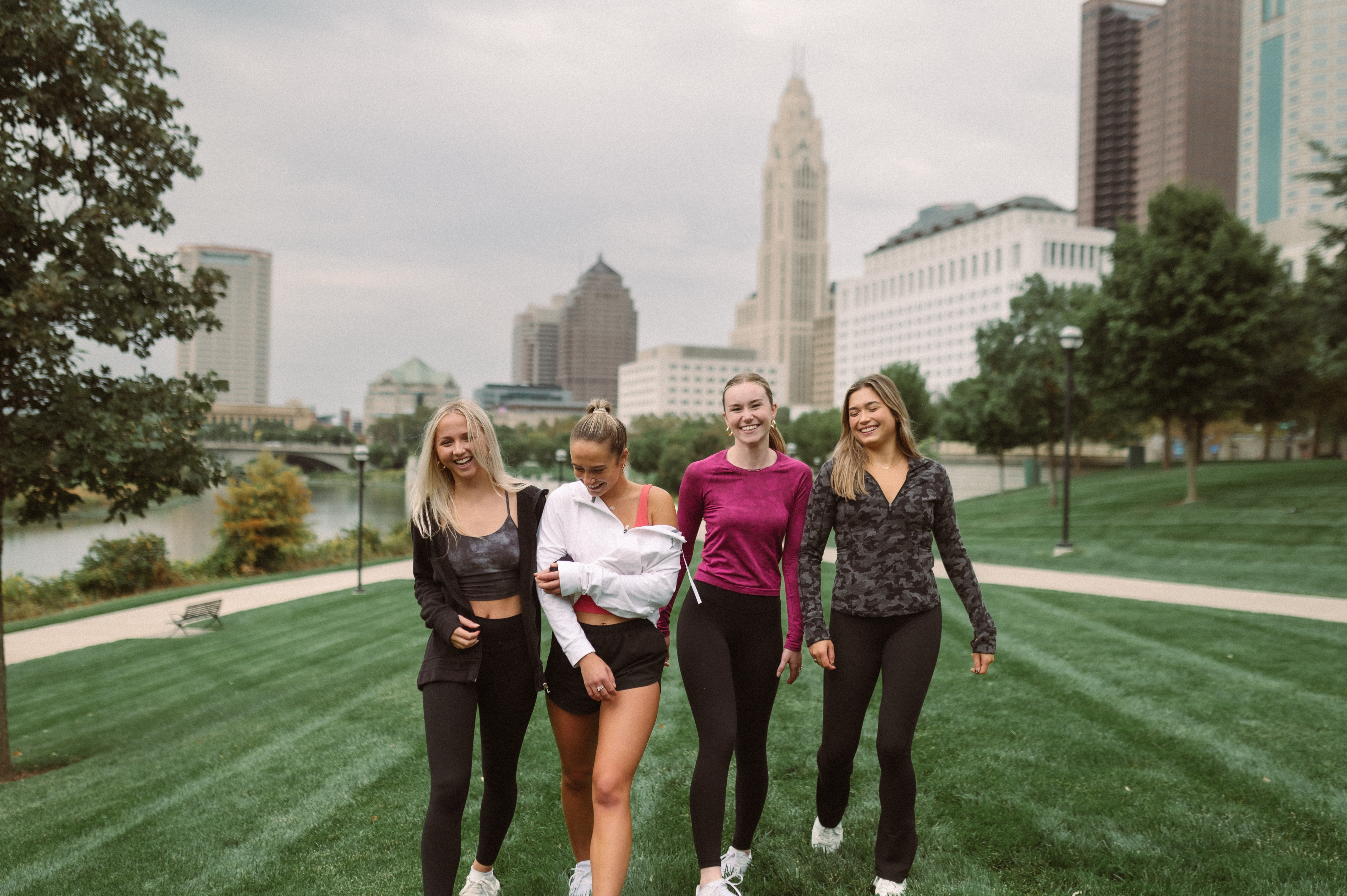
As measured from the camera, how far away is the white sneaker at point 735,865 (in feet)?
10.9

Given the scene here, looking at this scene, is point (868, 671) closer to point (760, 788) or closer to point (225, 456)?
point (760, 788)

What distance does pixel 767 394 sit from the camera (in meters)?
→ 3.27

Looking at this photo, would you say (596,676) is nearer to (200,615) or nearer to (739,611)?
(739,611)

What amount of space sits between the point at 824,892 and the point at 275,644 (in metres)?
11.2

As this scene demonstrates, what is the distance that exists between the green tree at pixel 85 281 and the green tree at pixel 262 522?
1946 cm

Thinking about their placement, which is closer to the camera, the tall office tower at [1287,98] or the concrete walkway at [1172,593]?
the concrete walkway at [1172,593]

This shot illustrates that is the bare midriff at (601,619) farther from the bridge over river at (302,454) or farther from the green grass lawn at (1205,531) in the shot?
the bridge over river at (302,454)

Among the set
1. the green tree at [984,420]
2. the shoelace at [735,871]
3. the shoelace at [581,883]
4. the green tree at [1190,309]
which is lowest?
the shoelace at [735,871]

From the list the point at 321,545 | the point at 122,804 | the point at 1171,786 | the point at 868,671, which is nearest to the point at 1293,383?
the point at 1171,786

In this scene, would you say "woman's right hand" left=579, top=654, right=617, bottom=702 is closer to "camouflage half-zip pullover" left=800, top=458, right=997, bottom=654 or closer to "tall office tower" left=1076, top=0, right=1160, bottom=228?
"camouflage half-zip pullover" left=800, top=458, right=997, bottom=654

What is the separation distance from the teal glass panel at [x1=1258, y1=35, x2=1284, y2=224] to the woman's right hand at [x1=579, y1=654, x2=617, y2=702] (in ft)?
463

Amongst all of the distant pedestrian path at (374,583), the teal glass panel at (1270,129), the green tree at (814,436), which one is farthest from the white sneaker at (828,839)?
the teal glass panel at (1270,129)

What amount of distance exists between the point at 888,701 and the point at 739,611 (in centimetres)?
65

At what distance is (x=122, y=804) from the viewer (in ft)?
16.8
